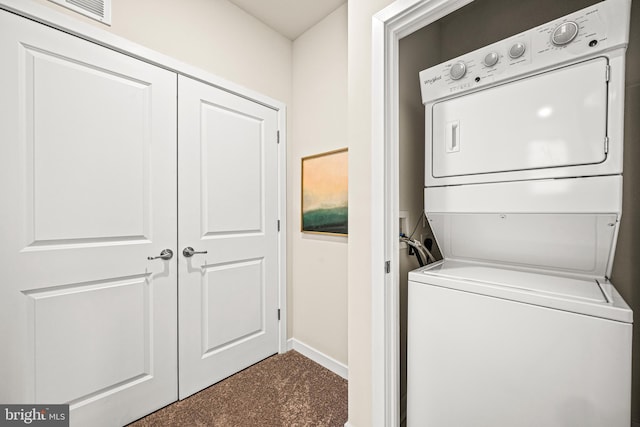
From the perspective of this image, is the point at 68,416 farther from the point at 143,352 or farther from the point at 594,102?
the point at 594,102

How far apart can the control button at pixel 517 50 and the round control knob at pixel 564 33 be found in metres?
0.09

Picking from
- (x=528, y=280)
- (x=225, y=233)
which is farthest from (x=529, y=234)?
(x=225, y=233)

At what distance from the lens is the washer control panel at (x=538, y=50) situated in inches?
35.0

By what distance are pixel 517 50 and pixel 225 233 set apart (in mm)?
1921

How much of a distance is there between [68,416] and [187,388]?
60 centimetres

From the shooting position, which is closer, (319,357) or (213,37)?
(213,37)

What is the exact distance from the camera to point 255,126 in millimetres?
2168

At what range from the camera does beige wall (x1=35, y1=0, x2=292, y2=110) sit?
5.16 ft

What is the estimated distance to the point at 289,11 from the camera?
2088mm

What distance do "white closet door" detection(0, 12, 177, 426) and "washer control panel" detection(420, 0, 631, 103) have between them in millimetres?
1602

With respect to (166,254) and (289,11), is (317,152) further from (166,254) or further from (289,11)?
(166,254)

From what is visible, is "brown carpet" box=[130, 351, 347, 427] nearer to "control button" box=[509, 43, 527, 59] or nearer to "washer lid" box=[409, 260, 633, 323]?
"washer lid" box=[409, 260, 633, 323]

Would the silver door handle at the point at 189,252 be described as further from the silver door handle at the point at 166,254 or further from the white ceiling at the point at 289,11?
the white ceiling at the point at 289,11

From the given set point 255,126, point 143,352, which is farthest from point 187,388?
point 255,126
